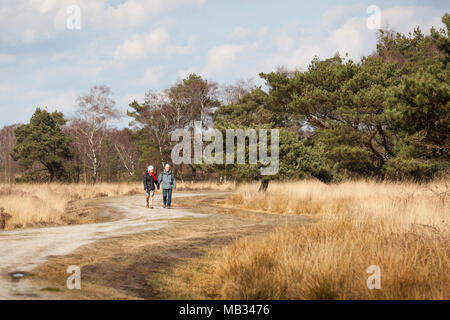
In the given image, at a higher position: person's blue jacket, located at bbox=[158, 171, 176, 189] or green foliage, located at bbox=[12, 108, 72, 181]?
green foliage, located at bbox=[12, 108, 72, 181]

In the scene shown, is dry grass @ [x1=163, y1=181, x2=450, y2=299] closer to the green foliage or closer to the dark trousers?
the dark trousers

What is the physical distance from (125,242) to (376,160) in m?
27.1

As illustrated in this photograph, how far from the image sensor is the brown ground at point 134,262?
17.3 feet

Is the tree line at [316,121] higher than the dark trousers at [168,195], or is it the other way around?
the tree line at [316,121]

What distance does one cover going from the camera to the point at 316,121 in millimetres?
33188

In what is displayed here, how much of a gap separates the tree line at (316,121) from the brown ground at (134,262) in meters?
6.66

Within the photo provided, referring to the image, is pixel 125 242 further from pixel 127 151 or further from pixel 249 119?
pixel 127 151

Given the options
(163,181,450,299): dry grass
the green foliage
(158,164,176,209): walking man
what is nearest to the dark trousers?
(158,164,176,209): walking man

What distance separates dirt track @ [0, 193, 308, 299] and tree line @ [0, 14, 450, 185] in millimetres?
6598

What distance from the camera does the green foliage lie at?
135 ft

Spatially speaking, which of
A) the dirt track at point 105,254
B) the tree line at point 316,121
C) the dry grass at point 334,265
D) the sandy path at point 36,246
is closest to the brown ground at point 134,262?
the dirt track at point 105,254

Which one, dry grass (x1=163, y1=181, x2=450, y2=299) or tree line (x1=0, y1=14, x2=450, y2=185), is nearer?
dry grass (x1=163, y1=181, x2=450, y2=299)

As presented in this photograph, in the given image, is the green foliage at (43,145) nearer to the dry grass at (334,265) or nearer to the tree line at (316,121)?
the tree line at (316,121)

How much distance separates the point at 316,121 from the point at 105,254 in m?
27.9
